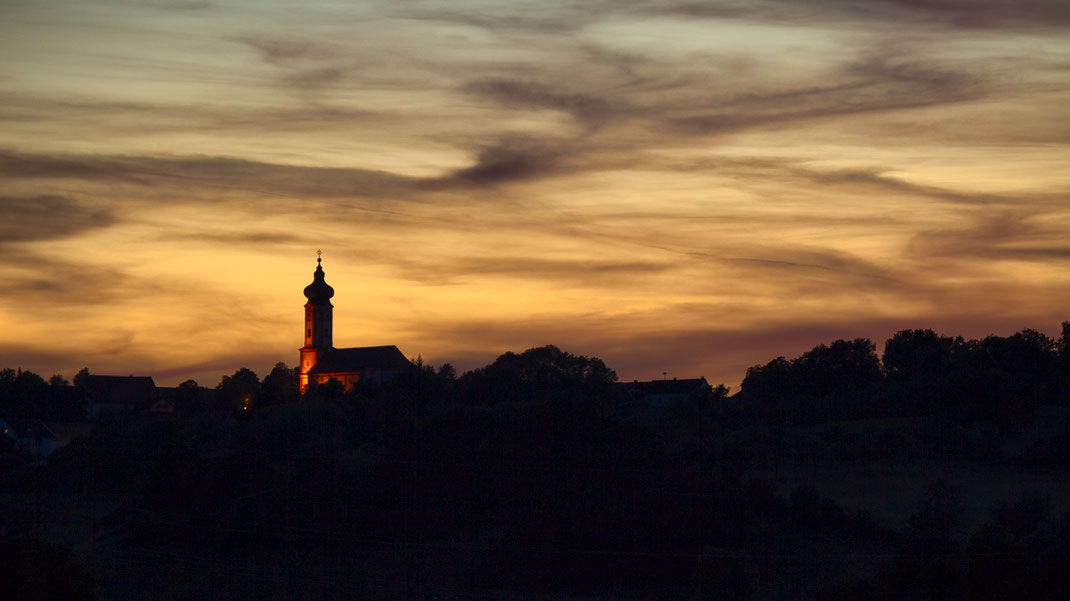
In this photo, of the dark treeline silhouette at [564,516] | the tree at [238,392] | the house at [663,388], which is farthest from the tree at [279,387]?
the dark treeline silhouette at [564,516]

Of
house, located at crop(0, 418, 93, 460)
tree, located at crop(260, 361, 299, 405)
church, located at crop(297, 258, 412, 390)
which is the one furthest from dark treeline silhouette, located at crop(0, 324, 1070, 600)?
church, located at crop(297, 258, 412, 390)

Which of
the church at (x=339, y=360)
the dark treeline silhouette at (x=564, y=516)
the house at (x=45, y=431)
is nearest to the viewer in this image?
the dark treeline silhouette at (x=564, y=516)

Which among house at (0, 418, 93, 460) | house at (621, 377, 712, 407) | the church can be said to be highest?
the church

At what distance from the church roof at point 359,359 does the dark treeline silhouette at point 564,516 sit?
110445 millimetres

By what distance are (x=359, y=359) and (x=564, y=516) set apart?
141977mm

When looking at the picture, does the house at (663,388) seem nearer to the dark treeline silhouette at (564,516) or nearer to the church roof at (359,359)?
the church roof at (359,359)

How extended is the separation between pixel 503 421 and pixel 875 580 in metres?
24.8

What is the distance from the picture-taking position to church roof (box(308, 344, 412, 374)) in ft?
624

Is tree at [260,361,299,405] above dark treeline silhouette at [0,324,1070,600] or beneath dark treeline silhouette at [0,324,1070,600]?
above

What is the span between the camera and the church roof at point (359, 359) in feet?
624

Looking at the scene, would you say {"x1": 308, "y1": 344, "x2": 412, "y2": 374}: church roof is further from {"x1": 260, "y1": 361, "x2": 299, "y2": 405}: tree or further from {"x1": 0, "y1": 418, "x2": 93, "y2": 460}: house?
{"x1": 0, "y1": 418, "x2": 93, "y2": 460}: house

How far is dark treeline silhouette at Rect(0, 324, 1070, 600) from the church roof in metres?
110

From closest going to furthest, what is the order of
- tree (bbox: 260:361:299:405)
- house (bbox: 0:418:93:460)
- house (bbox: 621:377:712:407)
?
house (bbox: 0:418:93:460)
tree (bbox: 260:361:299:405)
house (bbox: 621:377:712:407)

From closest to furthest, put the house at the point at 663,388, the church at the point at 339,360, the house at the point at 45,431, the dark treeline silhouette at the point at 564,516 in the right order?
1. the dark treeline silhouette at the point at 564,516
2. the house at the point at 45,431
3. the house at the point at 663,388
4. the church at the point at 339,360
